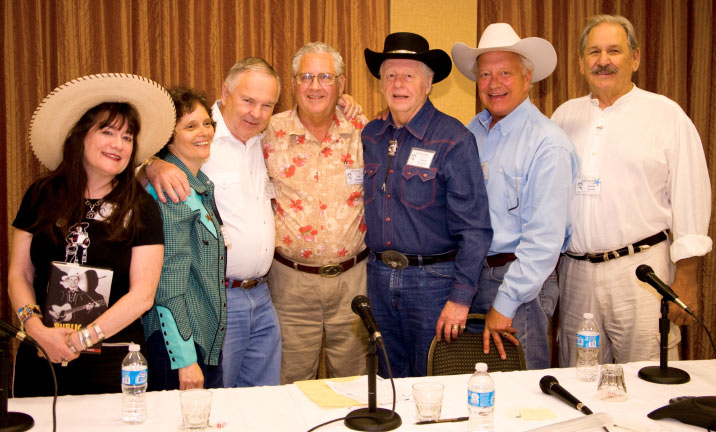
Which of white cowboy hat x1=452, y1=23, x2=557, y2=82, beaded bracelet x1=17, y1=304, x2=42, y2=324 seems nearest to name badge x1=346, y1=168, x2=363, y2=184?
white cowboy hat x1=452, y1=23, x2=557, y2=82

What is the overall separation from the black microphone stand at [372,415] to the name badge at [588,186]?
178cm

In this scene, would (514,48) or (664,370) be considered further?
(514,48)

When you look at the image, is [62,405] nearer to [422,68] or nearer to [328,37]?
[422,68]

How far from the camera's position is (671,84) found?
185 inches

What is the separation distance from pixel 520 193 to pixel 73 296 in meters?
1.98

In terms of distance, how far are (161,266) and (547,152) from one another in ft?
5.89

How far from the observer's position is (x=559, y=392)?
1.99 metres

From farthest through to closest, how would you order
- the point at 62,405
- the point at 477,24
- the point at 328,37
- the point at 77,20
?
the point at 477,24 < the point at 328,37 < the point at 77,20 < the point at 62,405

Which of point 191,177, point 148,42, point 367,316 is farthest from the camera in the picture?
point 148,42

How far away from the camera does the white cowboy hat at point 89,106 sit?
2273 millimetres

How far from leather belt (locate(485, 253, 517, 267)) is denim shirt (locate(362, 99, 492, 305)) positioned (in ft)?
0.42

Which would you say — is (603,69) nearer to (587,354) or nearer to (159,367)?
(587,354)

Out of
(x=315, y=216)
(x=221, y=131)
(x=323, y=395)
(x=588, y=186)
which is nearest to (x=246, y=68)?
(x=221, y=131)

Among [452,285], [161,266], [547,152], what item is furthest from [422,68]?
[161,266]
